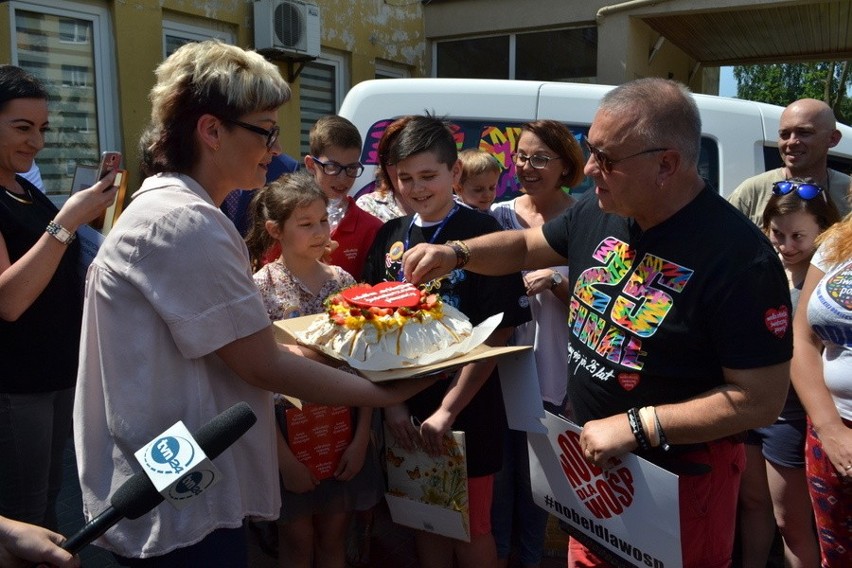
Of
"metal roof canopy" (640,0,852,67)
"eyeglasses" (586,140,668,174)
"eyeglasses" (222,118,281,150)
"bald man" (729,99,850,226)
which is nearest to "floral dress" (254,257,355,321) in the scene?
"eyeglasses" (222,118,281,150)

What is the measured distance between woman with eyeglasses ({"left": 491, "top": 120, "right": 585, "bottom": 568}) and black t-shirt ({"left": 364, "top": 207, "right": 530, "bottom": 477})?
16.9 inches

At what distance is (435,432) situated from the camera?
2562mm

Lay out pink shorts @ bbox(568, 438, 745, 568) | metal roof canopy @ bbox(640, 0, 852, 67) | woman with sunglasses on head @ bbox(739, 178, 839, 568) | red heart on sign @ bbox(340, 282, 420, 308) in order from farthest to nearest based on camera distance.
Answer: metal roof canopy @ bbox(640, 0, 852, 67), woman with sunglasses on head @ bbox(739, 178, 839, 568), red heart on sign @ bbox(340, 282, 420, 308), pink shorts @ bbox(568, 438, 745, 568)

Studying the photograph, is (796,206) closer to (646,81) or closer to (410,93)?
(646,81)

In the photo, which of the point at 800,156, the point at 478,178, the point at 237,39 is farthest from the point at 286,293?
the point at 237,39

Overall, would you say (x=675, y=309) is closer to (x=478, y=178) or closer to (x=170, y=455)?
(x=170, y=455)

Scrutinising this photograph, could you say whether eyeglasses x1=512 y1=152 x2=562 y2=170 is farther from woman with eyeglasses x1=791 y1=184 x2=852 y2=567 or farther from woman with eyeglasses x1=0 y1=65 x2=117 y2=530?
woman with eyeglasses x1=0 y1=65 x2=117 y2=530

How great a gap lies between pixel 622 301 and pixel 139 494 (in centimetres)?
135

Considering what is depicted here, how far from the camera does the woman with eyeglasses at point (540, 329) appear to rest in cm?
329

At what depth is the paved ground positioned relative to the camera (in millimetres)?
3646

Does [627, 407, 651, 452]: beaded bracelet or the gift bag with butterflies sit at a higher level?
[627, 407, 651, 452]: beaded bracelet

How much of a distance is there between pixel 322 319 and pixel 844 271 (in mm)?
1743

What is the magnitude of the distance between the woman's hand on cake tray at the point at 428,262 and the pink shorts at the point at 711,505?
37.0 inches

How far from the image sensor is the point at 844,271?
2.41 m
